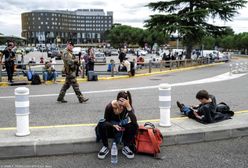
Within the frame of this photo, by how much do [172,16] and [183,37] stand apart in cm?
239

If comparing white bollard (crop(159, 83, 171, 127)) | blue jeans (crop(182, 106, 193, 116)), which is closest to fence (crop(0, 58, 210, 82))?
blue jeans (crop(182, 106, 193, 116))

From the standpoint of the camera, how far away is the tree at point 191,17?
31.6m

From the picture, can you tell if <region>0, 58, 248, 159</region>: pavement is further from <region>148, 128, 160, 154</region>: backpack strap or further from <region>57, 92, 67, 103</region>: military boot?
<region>57, 92, 67, 103</region>: military boot

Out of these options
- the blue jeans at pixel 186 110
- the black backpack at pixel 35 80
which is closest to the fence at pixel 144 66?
the black backpack at pixel 35 80

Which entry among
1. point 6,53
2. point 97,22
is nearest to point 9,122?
point 6,53

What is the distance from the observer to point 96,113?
355 inches

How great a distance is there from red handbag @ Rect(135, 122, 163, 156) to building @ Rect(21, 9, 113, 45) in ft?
562

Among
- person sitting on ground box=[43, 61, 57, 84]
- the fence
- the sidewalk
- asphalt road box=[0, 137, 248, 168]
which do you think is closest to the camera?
asphalt road box=[0, 137, 248, 168]

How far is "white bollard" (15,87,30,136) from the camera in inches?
238

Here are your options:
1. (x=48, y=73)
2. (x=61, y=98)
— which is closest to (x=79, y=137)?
(x=61, y=98)

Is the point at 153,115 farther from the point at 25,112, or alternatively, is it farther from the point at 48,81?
the point at 48,81

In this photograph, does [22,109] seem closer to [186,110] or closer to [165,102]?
[165,102]

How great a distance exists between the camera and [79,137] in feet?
19.8

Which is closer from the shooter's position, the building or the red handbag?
the red handbag
